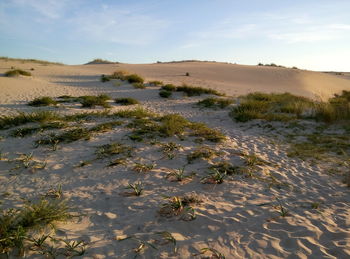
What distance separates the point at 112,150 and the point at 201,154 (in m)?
1.80

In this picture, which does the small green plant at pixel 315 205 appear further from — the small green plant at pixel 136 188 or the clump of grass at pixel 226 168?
the small green plant at pixel 136 188

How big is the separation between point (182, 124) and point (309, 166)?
10.7 feet

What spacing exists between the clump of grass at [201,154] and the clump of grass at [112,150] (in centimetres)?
124

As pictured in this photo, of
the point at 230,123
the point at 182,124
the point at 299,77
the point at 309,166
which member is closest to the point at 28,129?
the point at 182,124

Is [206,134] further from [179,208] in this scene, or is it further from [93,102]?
[93,102]

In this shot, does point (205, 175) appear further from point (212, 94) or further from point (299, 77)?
point (299, 77)

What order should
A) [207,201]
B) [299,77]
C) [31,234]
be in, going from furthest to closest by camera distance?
[299,77]
[207,201]
[31,234]

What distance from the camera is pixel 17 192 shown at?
383 centimetres

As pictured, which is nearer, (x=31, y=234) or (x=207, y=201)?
(x=31, y=234)

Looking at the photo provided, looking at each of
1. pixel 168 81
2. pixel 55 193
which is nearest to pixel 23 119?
pixel 55 193

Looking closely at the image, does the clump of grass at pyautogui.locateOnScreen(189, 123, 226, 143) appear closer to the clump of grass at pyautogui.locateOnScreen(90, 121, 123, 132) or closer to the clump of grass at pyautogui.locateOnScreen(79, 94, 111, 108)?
the clump of grass at pyautogui.locateOnScreen(90, 121, 123, 132)

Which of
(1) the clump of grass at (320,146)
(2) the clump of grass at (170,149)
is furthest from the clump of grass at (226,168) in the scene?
(1) the clump of grass at (320,146)

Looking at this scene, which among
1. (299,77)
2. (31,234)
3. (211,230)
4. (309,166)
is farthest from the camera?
(299,77)

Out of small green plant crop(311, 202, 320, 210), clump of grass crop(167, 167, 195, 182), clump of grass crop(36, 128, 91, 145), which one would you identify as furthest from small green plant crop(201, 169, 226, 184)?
clump of grass crop(36, 128, 91, 145)
